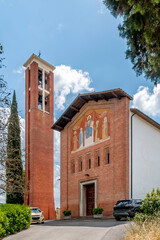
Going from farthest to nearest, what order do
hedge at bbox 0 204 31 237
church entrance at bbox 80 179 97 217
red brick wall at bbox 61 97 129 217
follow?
church entrance at bbox 80 179 97 217, red brick wall at bbox 61 97 129 217, hedge at bbox 0 204 31 237

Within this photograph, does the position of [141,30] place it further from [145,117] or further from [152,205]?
[145,117]

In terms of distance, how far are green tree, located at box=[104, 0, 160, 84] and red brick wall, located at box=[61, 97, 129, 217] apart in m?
14.0

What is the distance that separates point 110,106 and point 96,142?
3320mm

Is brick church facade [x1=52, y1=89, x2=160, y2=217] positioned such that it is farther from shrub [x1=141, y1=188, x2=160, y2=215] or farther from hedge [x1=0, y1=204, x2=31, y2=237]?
shrub [x1=141, y1=188, x2=160, y2=215]

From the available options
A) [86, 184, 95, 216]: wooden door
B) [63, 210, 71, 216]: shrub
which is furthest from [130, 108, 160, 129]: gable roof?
[63, 210, 71, 216]: shrub

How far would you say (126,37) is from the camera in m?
7.88

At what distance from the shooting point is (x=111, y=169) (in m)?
22.6

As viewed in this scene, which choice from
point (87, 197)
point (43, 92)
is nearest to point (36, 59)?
point (43, 92)

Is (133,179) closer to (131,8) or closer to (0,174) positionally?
(0,174)

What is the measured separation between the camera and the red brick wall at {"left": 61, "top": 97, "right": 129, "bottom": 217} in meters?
21.5

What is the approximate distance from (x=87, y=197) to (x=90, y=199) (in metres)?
0.45

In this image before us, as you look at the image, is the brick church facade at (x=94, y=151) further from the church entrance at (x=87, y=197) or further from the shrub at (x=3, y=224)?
the shrub at (x=3, y=224)

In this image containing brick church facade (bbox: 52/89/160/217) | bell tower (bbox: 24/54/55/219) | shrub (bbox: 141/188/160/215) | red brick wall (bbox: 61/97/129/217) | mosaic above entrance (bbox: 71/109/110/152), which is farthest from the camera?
bell tower (bbox: 24/54/55/219)

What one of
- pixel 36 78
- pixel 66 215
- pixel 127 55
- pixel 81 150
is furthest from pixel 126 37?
pixel 36 78
